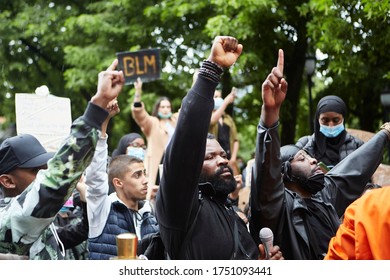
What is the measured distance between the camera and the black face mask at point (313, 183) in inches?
204

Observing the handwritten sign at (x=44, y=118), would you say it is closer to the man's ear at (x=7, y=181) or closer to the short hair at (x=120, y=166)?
the short hair at (x=120, y=166)

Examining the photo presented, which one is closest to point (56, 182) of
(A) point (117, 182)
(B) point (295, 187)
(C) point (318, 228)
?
(C) point (318, 228)

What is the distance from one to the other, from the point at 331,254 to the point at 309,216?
186 centimetres

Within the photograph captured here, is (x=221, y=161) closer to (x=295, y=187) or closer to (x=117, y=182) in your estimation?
(x=295, y=187)

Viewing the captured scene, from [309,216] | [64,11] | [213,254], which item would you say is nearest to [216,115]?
[309,216]

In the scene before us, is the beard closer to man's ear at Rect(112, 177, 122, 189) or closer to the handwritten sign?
man's ear at Rect(112, 177, 122, 189)

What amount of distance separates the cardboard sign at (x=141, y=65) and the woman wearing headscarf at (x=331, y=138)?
7.44ft

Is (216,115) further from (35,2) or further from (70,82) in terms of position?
(35,2)

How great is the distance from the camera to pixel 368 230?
2822 millimetres

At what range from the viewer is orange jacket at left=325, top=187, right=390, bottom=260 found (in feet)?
9.21

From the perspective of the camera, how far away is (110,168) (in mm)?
6277

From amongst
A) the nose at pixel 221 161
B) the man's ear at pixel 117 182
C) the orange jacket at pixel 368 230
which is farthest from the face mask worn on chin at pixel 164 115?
the orange jacket at pixel 368 230

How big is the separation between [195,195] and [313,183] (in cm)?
123
